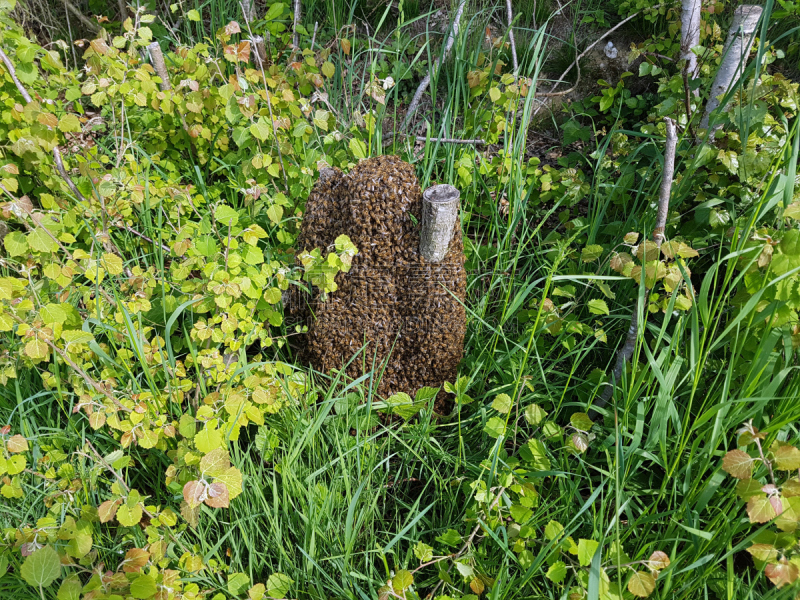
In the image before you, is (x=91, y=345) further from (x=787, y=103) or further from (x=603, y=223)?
(x=787, y=103)

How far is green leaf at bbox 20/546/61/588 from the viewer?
135 cm

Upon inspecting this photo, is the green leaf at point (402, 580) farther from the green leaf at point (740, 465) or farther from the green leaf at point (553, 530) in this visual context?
the green leaf at point (740, 465)

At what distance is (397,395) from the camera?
212 cm

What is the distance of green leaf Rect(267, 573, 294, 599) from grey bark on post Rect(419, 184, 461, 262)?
1.17 meters

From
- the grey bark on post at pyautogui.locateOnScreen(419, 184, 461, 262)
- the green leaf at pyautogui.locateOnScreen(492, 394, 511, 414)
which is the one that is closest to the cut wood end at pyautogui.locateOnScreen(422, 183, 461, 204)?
the grey bark on post at pyautogui.locateOnScreen(419, 184, 461, 262)

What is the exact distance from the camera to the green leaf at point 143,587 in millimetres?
1416

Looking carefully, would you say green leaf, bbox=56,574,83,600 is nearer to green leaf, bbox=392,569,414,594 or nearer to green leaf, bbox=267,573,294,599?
green leaf, bbox=267,573,294,599

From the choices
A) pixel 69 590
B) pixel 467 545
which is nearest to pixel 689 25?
pixel 467 545

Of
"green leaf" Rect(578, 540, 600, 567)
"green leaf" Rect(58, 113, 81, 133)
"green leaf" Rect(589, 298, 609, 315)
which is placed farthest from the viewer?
"green leaf" Rect(58, 113, 81, 133)

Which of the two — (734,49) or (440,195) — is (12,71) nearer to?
(440,195)

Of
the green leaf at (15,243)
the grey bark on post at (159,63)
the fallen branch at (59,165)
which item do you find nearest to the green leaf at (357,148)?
the grey bark on post at (159,63)

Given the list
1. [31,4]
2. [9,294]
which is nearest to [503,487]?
[9,294]

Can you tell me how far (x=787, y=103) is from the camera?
210 cm

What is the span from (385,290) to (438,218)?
39cm
